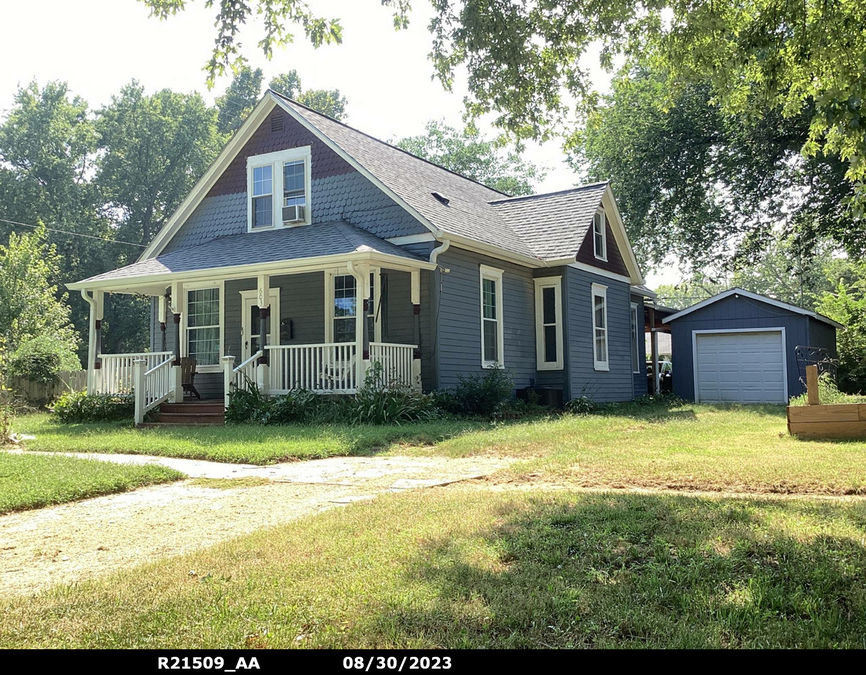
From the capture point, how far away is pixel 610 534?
4.64 metres

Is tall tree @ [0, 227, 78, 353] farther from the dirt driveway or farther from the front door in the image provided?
the dirt driveway

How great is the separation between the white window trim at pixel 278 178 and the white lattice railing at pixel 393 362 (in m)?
4.05

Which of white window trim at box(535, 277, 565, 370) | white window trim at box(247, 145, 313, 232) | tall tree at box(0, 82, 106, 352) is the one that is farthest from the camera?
tall tree at box(0, 82, 106, 352)

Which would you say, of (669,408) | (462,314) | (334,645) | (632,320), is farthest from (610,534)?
(632,320)

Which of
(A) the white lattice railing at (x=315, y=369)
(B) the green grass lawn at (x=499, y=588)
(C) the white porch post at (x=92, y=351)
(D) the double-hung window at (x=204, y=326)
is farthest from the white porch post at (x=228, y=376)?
(B) the green grass lawn at (x=499, y=588)

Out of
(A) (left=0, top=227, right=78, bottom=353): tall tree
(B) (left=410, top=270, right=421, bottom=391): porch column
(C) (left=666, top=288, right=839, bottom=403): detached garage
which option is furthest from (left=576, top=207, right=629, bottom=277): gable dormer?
(A) (left=0, top=227, right=78, bottom=353): tall tree

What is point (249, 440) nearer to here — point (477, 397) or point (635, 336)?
point (477, 397)

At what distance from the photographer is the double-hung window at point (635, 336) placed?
22016mm

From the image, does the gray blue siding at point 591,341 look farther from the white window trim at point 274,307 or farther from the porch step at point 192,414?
the porch step at point 192,414

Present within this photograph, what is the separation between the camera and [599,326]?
1938 centimetres

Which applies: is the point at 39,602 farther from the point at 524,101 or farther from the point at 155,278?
the point at 155,278

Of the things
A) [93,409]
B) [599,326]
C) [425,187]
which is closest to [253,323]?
[93,409]

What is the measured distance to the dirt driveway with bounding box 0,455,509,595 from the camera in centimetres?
470

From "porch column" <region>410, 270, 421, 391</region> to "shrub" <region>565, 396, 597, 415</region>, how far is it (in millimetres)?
3865
